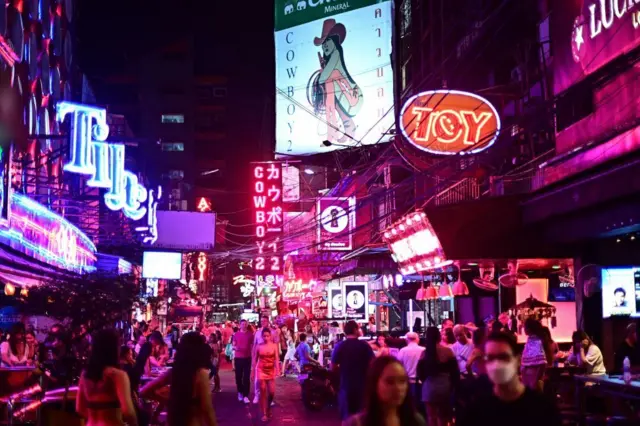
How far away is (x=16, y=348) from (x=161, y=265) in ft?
87.0

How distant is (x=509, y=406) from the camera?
5121 mm

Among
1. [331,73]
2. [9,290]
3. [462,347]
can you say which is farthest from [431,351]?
[331,73]

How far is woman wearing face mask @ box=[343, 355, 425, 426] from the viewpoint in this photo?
571 centimetres

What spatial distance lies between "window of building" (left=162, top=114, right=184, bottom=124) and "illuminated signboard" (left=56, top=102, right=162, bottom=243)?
54.8 m

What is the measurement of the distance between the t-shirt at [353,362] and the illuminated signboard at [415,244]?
6059 mm

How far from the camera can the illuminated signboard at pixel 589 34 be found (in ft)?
45.8

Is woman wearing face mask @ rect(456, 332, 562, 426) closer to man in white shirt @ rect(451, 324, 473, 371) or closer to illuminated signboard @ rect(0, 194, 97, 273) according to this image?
man in white shirt @ rect(451, 324, 473, 371)

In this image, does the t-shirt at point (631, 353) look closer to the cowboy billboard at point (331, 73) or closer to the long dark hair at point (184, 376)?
the long dark hair at point (184, 376)

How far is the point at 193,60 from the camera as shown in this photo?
85625 millimetres

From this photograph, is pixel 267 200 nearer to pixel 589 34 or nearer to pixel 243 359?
pixel 243 359

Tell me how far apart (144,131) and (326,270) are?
135 feet

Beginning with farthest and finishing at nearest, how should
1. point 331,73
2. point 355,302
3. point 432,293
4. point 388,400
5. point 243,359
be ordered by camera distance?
1. point 331,73
2. point 432,293
3. point 355,302
4. point 243,359
5. point 388,400

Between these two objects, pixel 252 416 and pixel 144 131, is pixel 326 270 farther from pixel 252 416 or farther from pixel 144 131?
pixel 144 131

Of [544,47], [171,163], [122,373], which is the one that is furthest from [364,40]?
[171,163]
